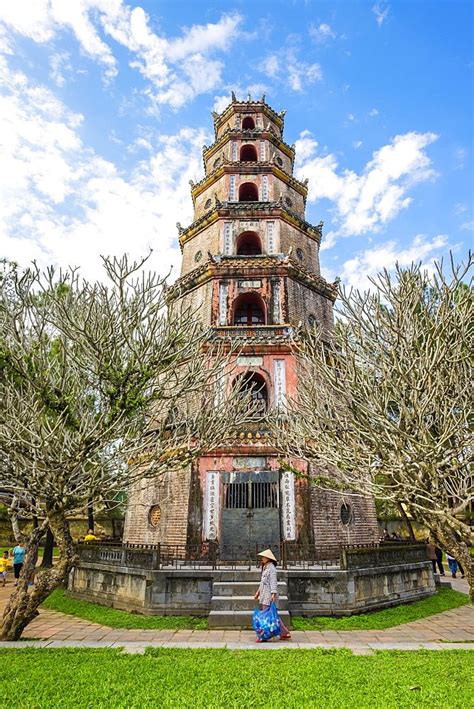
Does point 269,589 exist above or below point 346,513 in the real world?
below

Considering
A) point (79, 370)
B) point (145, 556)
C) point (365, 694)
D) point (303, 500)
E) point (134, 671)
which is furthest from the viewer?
point (303, 500)

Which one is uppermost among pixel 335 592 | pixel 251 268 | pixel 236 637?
pixel 251 268

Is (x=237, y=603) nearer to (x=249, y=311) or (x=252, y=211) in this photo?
(x=249, y=311)

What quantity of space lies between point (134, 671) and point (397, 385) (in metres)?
6.36

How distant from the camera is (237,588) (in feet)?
34.5

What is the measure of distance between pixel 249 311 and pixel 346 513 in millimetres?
8830

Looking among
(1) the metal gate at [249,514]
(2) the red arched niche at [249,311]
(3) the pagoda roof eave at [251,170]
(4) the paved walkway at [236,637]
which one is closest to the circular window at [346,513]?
(1) the metal gate at [249,514]

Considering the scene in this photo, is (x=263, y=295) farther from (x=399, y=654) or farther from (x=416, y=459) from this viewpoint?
(x=399, y=654)

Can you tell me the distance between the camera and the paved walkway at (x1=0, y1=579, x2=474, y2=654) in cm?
783

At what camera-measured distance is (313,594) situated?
1085 centimetres

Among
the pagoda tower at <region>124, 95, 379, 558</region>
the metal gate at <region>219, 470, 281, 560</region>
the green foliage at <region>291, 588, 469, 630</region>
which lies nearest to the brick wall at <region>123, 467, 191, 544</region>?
the pagoda tower at <region>124, 95, 379, 558</region>

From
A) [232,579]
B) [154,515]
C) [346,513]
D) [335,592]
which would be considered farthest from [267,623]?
[154,515]

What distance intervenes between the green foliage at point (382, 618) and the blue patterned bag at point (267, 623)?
1743 mm

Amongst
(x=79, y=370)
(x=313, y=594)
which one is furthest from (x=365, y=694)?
(x=79, y=370)
